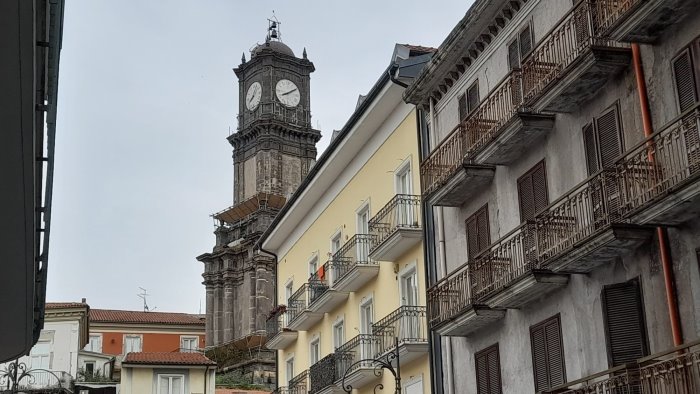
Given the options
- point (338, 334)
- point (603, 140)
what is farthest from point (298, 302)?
point (603, 140)

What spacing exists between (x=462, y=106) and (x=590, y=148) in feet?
20.8

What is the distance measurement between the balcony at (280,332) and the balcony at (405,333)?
10.2m

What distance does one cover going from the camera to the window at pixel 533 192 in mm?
20266

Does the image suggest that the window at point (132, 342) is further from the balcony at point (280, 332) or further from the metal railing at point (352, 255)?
the metal railing at point (352, 255)

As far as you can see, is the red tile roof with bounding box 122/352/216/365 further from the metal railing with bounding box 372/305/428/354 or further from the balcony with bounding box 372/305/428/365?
the metal railing with bounding box 372/305/428/354

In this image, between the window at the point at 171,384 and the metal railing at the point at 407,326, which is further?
the window at the point at 171,384

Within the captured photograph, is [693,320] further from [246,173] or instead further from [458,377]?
[246,173]

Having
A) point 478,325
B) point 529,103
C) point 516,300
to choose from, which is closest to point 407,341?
point 478,325

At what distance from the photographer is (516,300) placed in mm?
20141

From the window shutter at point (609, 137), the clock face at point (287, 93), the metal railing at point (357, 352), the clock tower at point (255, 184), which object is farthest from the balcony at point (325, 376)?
the clock face at point (287, 93)

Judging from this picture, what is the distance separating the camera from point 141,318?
9406 cm

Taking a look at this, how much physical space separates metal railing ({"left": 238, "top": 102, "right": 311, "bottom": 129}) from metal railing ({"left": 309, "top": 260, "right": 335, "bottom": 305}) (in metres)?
60.5

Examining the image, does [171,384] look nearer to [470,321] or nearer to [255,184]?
[470,321]

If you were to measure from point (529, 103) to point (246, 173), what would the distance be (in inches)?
3018
